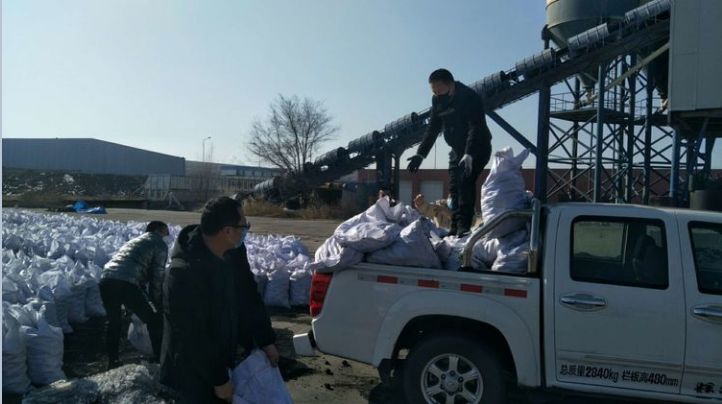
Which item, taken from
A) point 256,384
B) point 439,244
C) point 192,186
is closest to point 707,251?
point 439,244

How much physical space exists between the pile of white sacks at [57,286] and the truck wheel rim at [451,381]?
332 cm

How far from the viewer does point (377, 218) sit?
5469 mm

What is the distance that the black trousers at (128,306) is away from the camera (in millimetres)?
5629

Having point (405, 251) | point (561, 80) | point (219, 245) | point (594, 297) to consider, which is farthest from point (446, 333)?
point (561, 80)

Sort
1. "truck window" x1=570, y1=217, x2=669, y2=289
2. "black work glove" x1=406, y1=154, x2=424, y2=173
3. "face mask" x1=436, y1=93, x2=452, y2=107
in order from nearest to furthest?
"truck window" x1=570, y1=217, x2=669, y2=289, "face mask" x1=436, y1=93, x2=452, y2=107, "black work glove" x1=406, y1=154, x2=424, y2=173

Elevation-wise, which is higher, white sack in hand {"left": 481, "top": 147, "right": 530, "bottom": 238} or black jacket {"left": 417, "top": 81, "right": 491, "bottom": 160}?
black jacket {"left": 417, "top": 81, "right": 491, "bottom": 160}

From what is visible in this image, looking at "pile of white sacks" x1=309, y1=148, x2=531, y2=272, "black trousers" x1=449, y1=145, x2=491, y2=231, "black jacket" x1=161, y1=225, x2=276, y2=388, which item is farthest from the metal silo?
"black jacket" x1=161, y1=225, x2=276, y2=388

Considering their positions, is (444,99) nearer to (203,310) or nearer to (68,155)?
(203,310)

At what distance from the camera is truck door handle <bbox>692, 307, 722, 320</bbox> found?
12.5ft

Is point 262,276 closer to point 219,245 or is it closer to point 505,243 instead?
point 505,243

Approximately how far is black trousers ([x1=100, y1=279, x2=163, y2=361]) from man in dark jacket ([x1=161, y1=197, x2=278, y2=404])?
252 centimetres

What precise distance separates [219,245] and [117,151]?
248 ft

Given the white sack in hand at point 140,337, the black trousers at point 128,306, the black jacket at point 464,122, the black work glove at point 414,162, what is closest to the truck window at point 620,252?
the black jacket at point 464,122

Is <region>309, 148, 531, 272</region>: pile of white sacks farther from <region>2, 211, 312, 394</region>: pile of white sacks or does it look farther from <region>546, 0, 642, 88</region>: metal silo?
<region>546, 0, 642, 88</region>: metal silo
